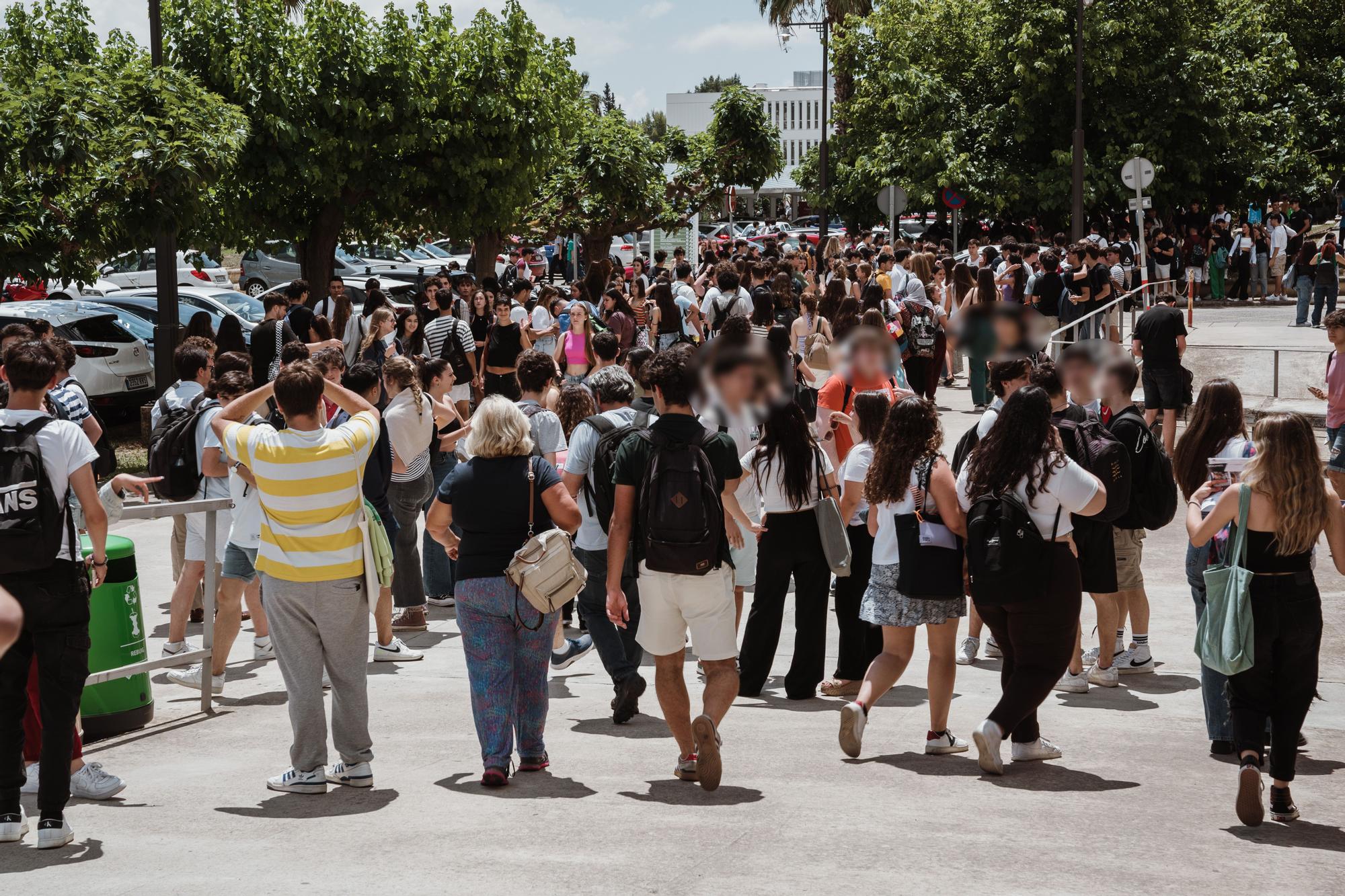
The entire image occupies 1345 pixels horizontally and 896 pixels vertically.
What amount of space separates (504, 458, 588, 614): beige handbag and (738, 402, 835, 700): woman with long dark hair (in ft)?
4.65

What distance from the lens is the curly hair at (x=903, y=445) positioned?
6.08 m

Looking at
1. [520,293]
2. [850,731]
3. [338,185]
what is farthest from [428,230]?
[850,731]

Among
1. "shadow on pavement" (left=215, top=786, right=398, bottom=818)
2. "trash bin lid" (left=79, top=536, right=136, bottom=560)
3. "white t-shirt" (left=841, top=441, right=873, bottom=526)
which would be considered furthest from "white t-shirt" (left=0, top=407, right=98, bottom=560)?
"white t-shirt" (left=841, top=441, right=873, bottom=526)

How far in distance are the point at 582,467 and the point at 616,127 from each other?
2477cm

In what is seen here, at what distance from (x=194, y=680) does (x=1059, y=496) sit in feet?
14.0

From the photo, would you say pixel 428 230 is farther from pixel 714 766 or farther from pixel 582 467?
pixel 714 766

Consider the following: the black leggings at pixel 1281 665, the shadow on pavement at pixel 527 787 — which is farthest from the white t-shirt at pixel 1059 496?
the shadow on pavement at pixel 527 787

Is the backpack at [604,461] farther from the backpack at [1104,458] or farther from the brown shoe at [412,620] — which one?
the brown shoe at [412,620]

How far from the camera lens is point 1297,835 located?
203 inches

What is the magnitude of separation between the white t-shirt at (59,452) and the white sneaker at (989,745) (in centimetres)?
347

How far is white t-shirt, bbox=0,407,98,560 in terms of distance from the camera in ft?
17.1

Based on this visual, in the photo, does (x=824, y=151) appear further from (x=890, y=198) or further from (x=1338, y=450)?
(x=1338, y=450)

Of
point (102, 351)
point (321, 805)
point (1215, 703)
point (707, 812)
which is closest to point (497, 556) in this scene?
point (321, 805)

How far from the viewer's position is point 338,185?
19172 mm
